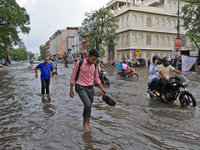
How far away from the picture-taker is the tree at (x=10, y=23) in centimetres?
2162

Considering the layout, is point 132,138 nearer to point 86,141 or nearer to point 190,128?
point 86,141

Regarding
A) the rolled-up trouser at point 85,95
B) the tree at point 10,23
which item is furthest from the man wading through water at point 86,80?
the tree at point 10,23

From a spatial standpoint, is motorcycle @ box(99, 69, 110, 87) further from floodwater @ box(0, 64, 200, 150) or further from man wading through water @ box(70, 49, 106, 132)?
man wading through water @ box(70, 49, 106, 132)

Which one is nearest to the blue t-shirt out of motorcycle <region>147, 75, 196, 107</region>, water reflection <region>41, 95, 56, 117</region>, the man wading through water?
water reflection <region>41, 95, 56, 117</region>

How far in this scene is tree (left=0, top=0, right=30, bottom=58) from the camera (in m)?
21.6

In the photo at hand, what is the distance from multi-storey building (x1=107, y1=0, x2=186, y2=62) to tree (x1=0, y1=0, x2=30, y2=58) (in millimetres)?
24286

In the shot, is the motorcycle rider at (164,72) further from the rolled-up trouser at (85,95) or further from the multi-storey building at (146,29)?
the multi-storey building at (146,29)

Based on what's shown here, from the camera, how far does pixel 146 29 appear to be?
149ft

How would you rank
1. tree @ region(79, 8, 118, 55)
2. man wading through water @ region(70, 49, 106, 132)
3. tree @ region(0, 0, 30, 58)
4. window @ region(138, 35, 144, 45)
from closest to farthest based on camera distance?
1. man wading through water @ region(70, 49, 106, 132)
2. tree @ region(0, 0, 30, 58)
3. tree @ region(79, 8, 118, 55)
4. window @ region(138, 35, 144, 45)

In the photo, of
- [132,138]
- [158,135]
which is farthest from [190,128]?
[132,138]

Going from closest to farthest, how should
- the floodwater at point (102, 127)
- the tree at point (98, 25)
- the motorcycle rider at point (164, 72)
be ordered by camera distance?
the floodwater at point (102, 127) → the motorcycle rider at point (164, 72) → the tree at point (98, 25)

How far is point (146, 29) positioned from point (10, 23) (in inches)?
1228

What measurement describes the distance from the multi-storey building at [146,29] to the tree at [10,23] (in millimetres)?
24286

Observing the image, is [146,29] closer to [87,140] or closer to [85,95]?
[85,95]
